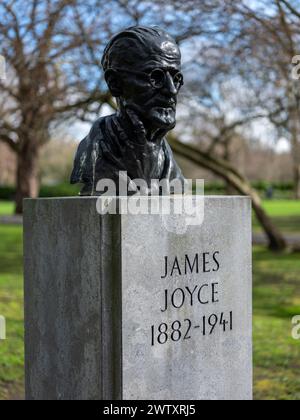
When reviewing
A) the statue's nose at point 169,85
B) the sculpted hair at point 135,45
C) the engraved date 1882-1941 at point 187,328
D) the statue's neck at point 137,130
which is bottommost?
the engraved date 1882-1941 at point 187,328

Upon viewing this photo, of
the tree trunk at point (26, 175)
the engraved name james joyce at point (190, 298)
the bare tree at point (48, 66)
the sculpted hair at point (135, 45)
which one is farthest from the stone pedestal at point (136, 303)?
the tree trunk at point (26, 175)

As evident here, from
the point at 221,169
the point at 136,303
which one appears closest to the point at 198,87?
the point at 221,169

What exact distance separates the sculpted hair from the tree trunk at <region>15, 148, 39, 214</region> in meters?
17.8

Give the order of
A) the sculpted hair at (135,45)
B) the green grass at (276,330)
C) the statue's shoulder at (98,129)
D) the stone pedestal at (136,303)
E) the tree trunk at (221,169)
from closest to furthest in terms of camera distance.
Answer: the stone pedestal at (136,303) → the sculpted hair at (135,45) → the statue's shoulder at (98,129) → the green grass at (276,330) → the tree trunk at (221,169)

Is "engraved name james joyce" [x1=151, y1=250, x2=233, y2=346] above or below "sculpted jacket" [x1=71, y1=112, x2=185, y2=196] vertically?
below

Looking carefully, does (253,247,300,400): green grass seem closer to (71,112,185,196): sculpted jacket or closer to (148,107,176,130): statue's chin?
(71,112,185,196): sculpted jacket

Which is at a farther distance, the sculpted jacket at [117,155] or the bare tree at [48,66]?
the bare tree at [48,66]

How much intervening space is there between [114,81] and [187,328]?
6.17 ft

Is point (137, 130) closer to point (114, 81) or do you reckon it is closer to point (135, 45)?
point (114, 81)

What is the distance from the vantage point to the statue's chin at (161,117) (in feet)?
13.5

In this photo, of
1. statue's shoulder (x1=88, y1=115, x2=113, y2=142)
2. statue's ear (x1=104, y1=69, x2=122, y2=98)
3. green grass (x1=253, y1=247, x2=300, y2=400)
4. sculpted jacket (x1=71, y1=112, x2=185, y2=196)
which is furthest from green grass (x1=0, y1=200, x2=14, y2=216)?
statue's ear (x1=104, y1=69, x2=122, y2=98)

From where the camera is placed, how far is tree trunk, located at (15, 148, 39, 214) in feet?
74.4

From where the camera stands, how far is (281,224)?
25.0 m

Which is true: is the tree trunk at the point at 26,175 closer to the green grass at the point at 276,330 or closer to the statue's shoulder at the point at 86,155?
the green grass at the point at 276,330
